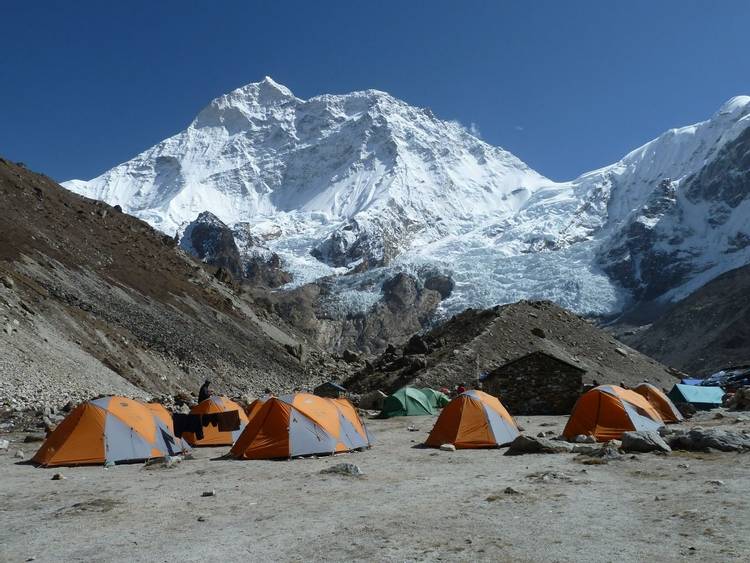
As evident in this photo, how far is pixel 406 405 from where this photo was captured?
1094 inches

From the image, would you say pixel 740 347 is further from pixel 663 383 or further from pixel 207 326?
pixel 207 326

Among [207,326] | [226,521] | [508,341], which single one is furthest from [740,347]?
[226,521]

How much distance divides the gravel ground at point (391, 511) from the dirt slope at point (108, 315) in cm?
1287

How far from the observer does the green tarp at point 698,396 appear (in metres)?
33.2

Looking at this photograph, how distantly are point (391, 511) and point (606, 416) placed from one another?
973 centimetres

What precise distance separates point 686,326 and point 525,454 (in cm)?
11419

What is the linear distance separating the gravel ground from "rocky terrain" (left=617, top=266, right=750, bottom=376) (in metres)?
85.0

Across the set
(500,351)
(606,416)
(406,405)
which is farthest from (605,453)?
(500,351)

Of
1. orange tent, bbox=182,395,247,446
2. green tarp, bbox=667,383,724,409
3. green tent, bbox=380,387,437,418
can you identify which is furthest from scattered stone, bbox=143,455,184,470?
green tarp, bbox=667,383,724,409

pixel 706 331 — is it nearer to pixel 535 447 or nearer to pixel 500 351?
pixel 500 351

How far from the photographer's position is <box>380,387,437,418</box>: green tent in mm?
27734

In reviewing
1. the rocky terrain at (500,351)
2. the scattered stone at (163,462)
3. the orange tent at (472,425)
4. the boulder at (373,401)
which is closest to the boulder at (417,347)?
the rocky terrain at (500,351)

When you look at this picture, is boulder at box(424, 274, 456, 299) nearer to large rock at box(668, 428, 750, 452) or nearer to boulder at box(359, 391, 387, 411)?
boulder at box(359, 391, 387, 411)

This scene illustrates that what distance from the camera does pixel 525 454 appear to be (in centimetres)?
1527
